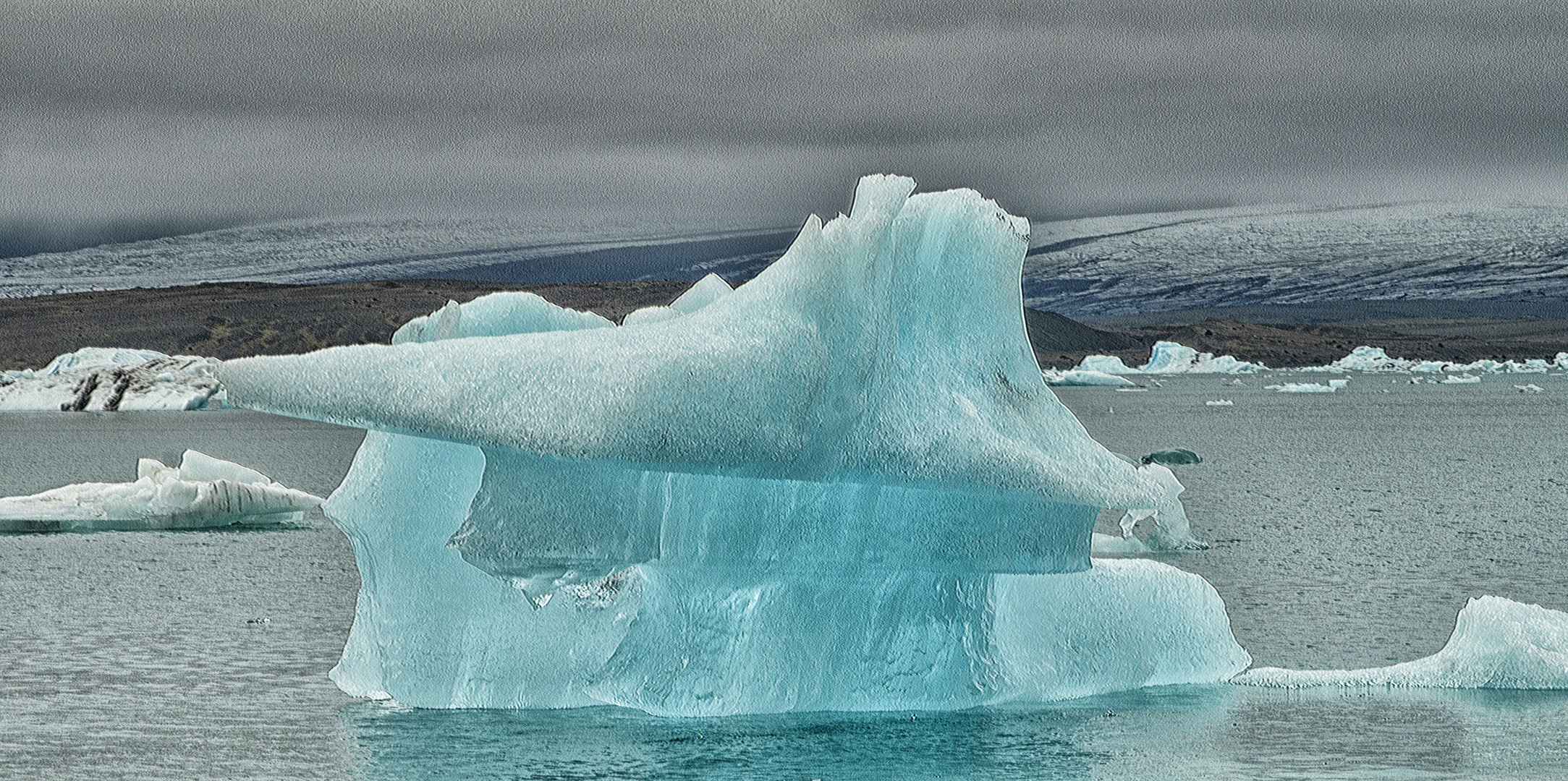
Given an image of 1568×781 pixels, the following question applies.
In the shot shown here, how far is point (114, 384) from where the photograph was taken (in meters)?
78.5

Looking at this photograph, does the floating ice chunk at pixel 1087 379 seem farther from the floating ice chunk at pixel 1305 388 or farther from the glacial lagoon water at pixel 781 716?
the glacial lagoon water at pixel 781 716

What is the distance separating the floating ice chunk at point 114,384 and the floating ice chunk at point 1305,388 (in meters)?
51.9

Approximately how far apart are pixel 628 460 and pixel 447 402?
1.01m

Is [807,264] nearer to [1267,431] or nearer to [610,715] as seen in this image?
[610,715]

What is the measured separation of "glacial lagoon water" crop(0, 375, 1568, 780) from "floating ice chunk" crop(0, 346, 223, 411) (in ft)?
164

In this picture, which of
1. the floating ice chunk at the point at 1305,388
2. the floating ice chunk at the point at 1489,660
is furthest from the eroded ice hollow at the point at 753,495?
the floating ice chunk at the point at 1305,388

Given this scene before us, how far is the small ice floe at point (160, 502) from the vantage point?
83.6 ft

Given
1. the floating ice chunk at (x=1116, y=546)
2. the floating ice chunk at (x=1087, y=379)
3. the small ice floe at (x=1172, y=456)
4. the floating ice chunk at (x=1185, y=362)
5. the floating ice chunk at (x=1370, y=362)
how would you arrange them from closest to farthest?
1. the floating ice chunk at (x=1116, y=546)
2. the small ice floe at (x=1172, y=456)
3. the floating ice chunk at (x=1087, y=379)
4. the floating ice chunk at (x=1185, y=362)
5. the floating ice chunk at (x=1370, y=362)

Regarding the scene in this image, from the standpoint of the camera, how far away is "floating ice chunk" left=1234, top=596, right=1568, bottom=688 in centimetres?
1187

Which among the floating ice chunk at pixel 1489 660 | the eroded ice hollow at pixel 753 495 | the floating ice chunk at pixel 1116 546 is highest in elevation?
the eroded ice hollow at pixel 753 495

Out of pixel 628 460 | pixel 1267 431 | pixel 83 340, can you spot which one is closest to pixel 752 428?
pixel 628 460

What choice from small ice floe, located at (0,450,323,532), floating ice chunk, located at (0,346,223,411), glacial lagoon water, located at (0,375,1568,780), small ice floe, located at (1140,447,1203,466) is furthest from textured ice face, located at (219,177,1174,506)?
floating ice chunk, located at (0,346,223,411)

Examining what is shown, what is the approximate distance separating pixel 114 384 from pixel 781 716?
72972 mm

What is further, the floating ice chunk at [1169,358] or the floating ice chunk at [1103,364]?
the floating ice chunk at [1169,358]
